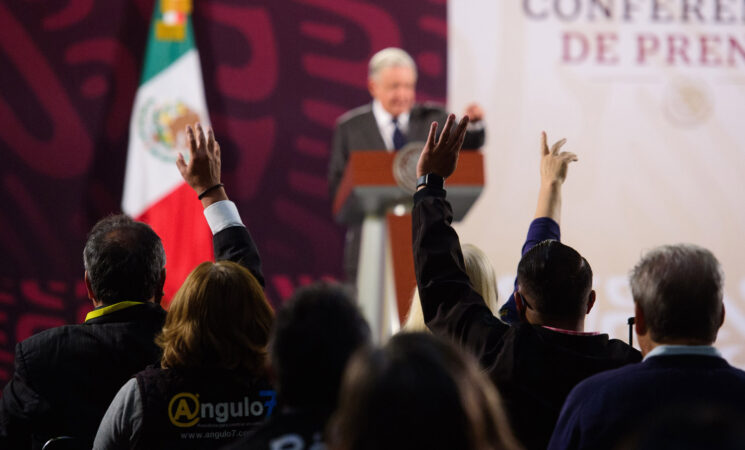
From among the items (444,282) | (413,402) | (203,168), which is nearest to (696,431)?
(413,402)

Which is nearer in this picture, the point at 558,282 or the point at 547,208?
the point at 558,282

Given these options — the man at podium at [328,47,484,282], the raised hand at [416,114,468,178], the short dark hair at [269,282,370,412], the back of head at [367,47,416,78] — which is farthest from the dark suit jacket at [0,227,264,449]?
the back of head at [367,47,416,78]

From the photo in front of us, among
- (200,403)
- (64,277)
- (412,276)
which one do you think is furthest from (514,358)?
(64,277)

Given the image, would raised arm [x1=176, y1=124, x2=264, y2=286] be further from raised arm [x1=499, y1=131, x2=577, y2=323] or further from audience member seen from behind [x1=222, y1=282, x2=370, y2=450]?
audience member seen from behind [x1=222, y1=282, x2=370, y2=450]

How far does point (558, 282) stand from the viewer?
1838 millimetres

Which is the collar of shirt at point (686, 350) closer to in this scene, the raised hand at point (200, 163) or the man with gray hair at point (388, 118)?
the raised hand at point (200, 163)

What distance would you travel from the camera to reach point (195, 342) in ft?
5.33

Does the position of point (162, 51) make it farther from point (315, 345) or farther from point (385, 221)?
point (315, 345)

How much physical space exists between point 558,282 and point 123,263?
91 cm

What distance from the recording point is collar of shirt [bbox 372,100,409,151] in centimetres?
550

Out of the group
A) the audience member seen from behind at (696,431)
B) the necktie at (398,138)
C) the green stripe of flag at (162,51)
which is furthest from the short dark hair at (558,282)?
the green stripe of flag at (162,51)

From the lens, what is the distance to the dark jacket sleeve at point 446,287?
5.95ft

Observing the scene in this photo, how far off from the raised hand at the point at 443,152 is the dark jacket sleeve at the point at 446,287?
0.10 m

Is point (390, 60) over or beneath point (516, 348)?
over
